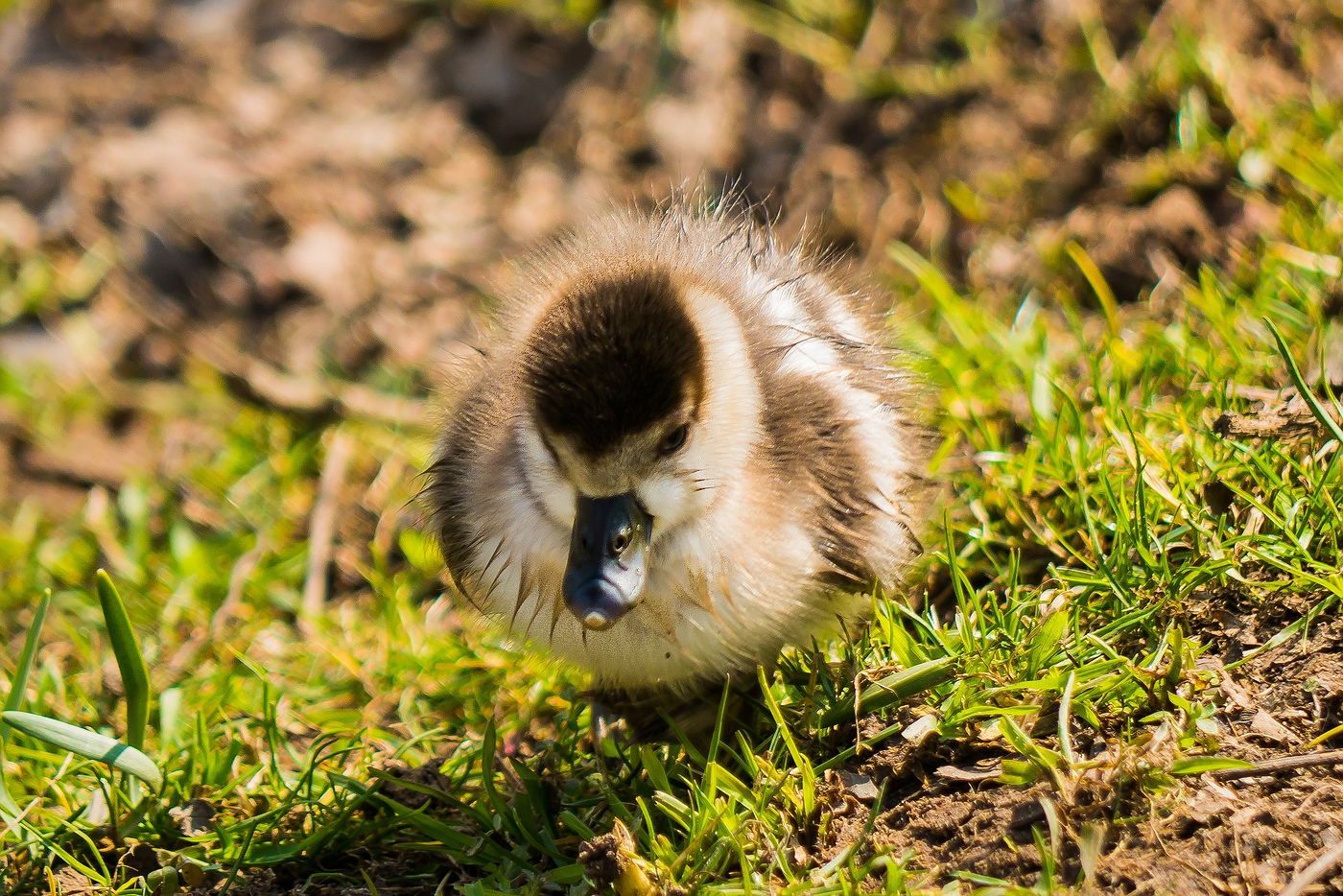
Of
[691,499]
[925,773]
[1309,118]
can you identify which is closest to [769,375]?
[691,499]

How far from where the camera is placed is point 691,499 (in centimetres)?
260

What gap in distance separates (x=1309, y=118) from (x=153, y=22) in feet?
17.3

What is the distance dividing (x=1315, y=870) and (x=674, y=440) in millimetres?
1385

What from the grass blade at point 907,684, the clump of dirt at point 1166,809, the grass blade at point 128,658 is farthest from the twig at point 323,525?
the clump of dirt at point 1166,809

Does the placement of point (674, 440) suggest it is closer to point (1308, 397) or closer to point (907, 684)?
point (907, 684)

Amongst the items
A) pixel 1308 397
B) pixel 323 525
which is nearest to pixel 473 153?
pixel 323 525

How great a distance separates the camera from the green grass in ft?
7.97

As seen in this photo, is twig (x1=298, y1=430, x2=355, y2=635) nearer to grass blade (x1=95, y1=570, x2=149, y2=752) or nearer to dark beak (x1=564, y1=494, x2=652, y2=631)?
grass blade (x1=95, y1=570, x2=149, y2=752)

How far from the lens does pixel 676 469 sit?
2.56 meters

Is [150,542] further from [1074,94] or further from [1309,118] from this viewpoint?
[1309,118]

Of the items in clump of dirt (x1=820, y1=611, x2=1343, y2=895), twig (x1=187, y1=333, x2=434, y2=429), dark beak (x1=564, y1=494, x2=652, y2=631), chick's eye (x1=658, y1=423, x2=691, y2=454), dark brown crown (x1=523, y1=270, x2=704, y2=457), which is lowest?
twig (x1=187, y1=333, x2=434, y2=429)

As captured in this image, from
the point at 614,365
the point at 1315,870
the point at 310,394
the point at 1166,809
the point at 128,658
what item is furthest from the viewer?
the point at 310,394

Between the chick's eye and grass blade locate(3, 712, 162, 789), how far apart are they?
1352 millimetres

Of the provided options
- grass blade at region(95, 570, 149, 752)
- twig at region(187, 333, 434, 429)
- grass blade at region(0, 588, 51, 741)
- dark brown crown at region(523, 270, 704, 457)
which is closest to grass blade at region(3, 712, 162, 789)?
grass blade at region(95, 570, 149, 752)
